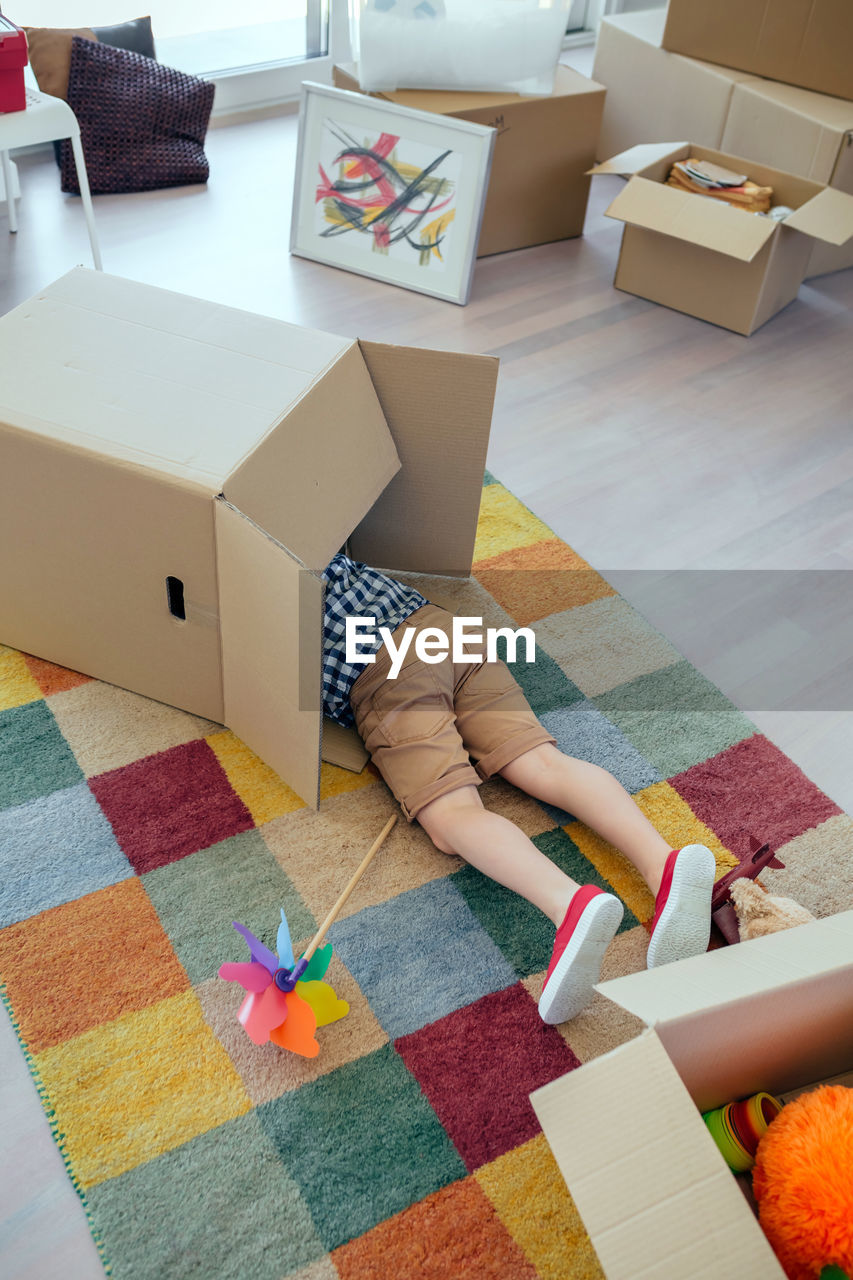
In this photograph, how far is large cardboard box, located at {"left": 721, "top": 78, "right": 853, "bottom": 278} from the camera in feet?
7.73

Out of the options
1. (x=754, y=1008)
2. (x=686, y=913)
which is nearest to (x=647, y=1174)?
(x=754, y=1008)

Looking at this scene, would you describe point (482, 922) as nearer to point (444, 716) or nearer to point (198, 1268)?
point (444, 716)

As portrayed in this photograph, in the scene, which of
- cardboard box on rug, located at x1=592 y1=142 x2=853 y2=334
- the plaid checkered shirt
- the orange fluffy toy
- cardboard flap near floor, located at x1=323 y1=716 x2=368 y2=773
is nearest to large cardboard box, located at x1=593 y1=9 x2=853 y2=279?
cardboard box on rug, located at x1=592 y1=142 x2=853 y2=334

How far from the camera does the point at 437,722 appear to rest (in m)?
1.28

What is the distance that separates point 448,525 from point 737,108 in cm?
163

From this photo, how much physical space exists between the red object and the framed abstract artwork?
26.3 inches

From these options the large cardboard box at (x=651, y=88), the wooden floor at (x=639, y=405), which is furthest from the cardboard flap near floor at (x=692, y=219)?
the large cardboard box at (x=651, y=88)

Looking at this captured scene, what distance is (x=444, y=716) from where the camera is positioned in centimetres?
129

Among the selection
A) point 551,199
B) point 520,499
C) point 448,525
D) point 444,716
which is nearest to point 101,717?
point 444,716

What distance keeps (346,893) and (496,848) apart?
18cm

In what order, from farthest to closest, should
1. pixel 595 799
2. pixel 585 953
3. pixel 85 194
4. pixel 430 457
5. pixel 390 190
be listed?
1. pixel 390 190
2. pixel 85 194
3. pixel 430 457
4. pixel 595 799
5. pixel 585 953

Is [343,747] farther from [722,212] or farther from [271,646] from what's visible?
[722,212]

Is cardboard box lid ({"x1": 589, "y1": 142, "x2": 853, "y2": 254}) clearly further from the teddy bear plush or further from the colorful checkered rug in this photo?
the teddy bear plush

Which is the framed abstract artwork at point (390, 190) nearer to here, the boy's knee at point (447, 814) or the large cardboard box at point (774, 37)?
the large cardboard box at point (774, 37)
